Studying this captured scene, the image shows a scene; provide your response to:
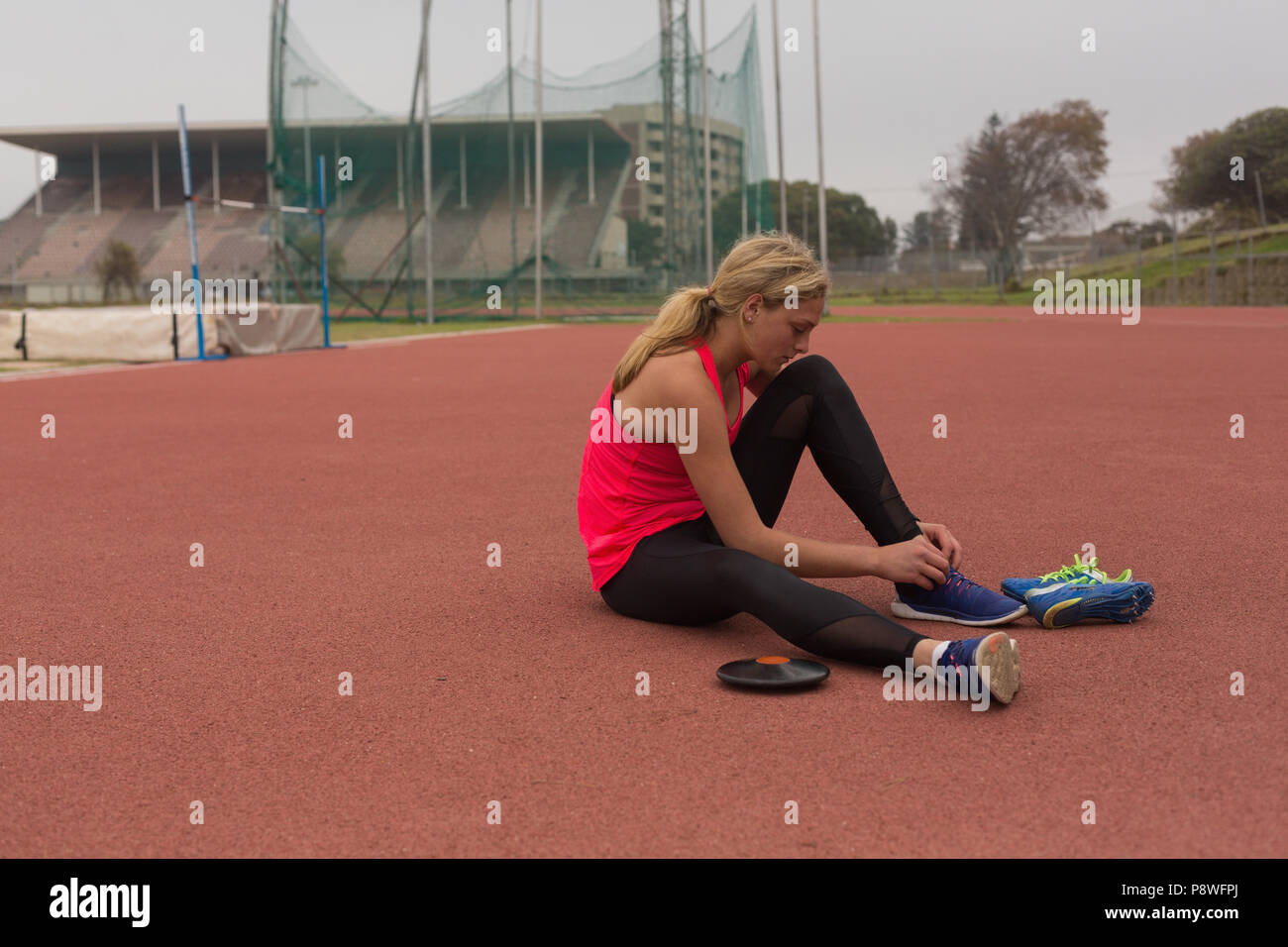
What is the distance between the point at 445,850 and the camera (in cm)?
225

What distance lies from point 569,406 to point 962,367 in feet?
18.1

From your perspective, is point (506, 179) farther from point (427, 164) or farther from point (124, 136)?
point (124, 136)

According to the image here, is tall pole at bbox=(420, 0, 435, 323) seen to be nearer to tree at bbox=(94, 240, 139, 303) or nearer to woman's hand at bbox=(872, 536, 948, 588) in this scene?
tree at bbox=(94, 240, 139, 303)

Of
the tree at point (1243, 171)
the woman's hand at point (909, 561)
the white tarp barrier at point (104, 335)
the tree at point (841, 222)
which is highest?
the tree at point (841, 222)

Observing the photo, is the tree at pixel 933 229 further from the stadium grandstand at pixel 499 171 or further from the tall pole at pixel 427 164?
the tall pole at pixel 427 164

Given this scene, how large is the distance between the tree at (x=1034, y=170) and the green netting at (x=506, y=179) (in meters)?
19.8

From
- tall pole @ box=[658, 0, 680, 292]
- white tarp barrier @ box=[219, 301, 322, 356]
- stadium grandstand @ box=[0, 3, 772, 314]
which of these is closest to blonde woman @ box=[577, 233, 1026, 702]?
white tarp barrier @ box=[219, 301, 322, 356]

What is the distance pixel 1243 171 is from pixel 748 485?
176ft

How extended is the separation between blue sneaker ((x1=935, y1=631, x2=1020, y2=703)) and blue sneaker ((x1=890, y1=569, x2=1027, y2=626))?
0.64 meters

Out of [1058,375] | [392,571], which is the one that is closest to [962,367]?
[1058,375]

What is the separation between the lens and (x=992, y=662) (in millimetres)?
2875

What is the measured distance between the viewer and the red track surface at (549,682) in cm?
236

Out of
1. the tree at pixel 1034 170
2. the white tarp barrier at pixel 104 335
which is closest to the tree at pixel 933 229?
the tree at pixel 1034 170

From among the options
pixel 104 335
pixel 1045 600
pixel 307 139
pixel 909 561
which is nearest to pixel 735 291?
pixel 909 561
